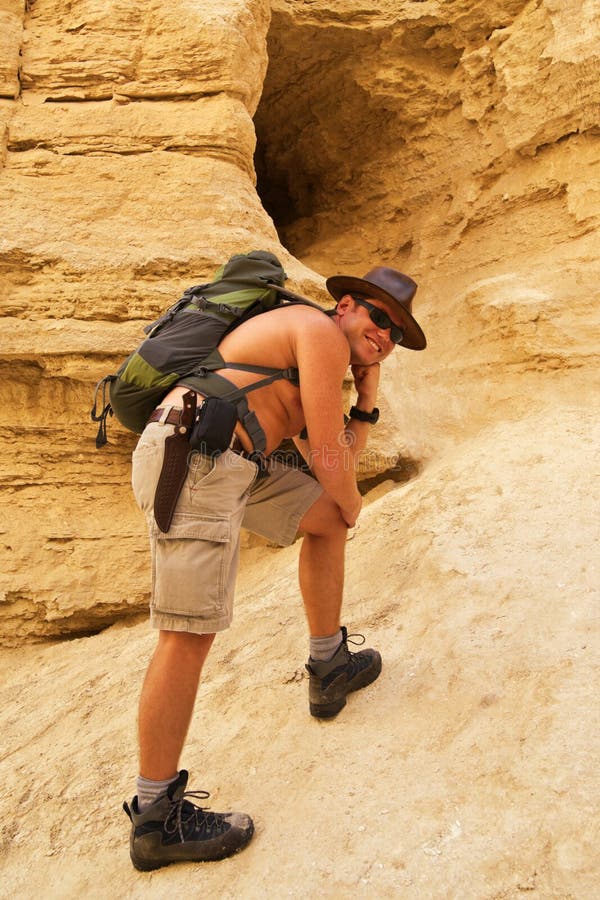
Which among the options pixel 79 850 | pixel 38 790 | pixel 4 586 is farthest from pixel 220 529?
pixel 4 586

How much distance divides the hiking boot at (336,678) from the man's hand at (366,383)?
886 mm

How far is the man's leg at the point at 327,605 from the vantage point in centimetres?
253

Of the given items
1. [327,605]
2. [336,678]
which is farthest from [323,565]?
[336,678]

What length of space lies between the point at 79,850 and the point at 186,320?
172 centimetres

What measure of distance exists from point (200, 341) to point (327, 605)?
1.05 metres

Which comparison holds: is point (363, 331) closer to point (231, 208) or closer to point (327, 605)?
point (327, 605)

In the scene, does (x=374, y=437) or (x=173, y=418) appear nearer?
(x=173, y=418)

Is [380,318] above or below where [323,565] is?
above

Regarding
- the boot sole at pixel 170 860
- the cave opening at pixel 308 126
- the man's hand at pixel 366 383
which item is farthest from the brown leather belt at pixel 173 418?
the cave opening at pixel 308 126

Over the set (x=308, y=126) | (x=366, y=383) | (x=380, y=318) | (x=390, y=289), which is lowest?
(x=366, y=383)

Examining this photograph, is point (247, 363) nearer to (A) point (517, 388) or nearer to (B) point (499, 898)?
(B) point (499, 898)

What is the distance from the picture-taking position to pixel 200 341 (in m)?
2.27

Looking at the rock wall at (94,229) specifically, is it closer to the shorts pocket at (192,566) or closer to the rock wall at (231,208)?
the rock wall at (231,208)

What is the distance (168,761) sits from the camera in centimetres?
201
